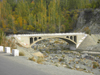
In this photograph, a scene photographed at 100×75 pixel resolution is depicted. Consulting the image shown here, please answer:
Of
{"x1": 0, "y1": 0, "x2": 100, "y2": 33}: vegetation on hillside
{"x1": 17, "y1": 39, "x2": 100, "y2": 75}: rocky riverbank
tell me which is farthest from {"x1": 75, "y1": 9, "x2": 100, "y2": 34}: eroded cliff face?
{"x1": 17, "y1": 39, "x2": 100, "y2": 75}: rocky riverbank

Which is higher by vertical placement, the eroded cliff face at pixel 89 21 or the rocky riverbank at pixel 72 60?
the eroded cliff face at pixel 89 21

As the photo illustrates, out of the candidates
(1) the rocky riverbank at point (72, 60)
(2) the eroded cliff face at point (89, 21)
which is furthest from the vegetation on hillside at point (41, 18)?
Result: (1) the rocky riverbank at point (72, 60)

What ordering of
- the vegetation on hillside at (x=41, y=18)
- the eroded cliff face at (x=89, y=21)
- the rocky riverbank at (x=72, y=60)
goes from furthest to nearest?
the vegetation on hillside at (x=41, y=18) < the eroded cliff face at (x=89, y=21) < the rocky riverbank at (x=72, y=60)

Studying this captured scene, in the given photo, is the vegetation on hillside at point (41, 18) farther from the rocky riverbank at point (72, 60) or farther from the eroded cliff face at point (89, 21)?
the rocky riverbank at point (72, 60)

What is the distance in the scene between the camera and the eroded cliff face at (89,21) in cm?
6222

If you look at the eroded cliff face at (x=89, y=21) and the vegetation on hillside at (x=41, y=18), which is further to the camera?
the vegetation on hillside at (x=41, y=18)

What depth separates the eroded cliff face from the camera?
6222cm

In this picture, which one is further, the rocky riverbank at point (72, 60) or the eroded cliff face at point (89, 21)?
the eroded cliff face at point (89, 21)

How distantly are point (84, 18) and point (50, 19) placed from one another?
Result: 2367 centimetres

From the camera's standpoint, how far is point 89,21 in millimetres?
71125

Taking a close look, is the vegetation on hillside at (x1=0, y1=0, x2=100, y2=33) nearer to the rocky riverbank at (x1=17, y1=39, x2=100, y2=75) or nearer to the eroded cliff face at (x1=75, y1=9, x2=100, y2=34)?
the eroded cliff face at (x1=75, y1=9, x2=100, y2=34)

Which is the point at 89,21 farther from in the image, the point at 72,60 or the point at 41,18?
the point at 72,60

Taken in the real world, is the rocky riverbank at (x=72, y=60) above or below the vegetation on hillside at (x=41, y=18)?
below

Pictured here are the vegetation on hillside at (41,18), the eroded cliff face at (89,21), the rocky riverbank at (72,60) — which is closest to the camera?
the rocky riverbank at (72,60)
